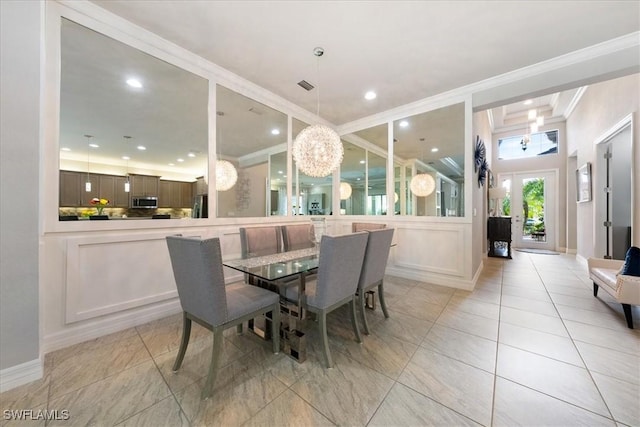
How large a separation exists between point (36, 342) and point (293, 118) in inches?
147

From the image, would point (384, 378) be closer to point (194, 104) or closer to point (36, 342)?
point (36, 342)

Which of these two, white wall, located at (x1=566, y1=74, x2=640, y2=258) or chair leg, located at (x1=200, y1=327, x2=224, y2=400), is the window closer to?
white wall, located at (x1=566, y1=74, x2=640, y2=258)

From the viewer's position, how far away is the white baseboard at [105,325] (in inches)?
72.9

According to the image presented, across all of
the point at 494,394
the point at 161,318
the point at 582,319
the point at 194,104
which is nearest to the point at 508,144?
the point at 582,319

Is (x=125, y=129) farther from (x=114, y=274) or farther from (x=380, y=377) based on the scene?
(x=380, y=377)

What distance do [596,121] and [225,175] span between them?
6.62m

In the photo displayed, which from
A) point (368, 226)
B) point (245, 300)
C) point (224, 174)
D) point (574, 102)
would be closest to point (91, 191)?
point (224, 174)

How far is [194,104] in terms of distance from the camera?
2.76 metres

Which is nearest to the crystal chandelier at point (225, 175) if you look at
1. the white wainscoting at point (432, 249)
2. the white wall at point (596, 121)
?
the white wainscoting at point (432, 249)

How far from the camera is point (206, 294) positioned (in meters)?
1.38

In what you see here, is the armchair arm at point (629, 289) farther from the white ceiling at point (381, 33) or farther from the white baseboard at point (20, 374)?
the white baseboard at point (20, 374)

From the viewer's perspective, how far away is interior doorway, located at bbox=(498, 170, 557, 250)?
6.45 metres

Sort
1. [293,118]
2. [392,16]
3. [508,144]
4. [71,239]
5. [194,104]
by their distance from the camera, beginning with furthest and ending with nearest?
[508,144] < [293,118] < [194,104] < [392,16] < [71,239]

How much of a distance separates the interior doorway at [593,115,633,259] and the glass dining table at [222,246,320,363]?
5.43 meters
